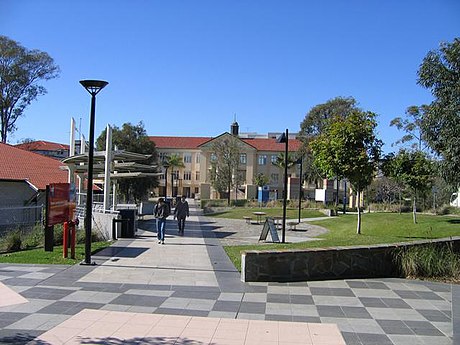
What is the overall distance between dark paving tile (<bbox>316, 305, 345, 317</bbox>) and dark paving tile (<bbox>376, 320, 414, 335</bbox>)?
0.65 meters

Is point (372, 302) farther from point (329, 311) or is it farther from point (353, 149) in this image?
point (353, 149)

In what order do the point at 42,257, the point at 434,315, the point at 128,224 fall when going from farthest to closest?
the point at 128,224 < the point at 42,257 < the point at 434,315

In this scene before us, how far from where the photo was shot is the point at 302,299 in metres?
8.23

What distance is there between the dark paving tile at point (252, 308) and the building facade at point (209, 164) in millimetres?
64341

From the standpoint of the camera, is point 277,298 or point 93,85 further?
point 93,85

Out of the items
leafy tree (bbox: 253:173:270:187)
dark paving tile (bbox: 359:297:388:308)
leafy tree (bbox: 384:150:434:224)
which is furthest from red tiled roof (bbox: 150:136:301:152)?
dark paving tile (bbox: 359:297:388:308)

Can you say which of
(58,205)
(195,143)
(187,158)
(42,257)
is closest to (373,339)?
(42,257)

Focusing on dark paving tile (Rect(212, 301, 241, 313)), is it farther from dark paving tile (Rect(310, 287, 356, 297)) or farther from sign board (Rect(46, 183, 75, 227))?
sign board (Rect(46, 183, 75, 227))

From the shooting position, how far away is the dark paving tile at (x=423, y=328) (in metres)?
6.27

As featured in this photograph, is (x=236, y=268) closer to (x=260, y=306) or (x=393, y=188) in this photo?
(x=260, y=306)

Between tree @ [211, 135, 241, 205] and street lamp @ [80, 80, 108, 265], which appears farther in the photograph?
tree @ [211, 135, 241, 205]

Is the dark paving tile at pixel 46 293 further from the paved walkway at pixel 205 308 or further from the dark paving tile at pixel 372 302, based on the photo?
the dark paving tile at pixel 372 302

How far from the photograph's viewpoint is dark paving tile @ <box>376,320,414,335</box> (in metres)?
6.30

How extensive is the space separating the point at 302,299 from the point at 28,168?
25196mm
